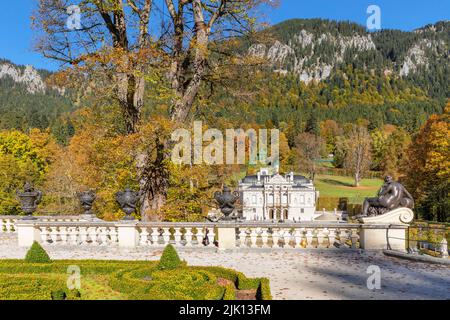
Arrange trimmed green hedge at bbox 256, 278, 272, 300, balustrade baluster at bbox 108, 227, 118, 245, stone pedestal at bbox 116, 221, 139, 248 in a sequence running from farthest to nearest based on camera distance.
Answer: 1. balustrade baluster at bbox 108, 227, 118, 245
2. stone pedestal at bbox 116, 221, 139, 248
3. trimmed green hedge at bbox 256, 278, 272, 300

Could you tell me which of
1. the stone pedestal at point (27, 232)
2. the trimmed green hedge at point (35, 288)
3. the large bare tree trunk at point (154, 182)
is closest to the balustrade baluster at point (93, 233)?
the stone pedestal at point (27, 232)

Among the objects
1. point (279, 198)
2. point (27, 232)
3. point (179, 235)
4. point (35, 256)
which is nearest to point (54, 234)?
point (27, 232)

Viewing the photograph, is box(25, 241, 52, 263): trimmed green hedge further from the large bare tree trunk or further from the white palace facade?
the white palace facade

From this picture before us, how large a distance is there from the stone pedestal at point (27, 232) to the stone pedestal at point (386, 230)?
11924mm

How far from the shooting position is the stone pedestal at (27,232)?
50.1ft

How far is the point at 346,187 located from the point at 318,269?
76.7 meters

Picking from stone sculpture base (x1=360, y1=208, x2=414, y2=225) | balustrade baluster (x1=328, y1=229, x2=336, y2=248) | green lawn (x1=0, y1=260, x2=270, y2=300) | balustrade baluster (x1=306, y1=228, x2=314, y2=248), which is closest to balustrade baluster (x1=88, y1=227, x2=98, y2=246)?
green lawn (x1=0, y1=260, x2=270, y2=300)

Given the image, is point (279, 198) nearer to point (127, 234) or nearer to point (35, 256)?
point (127, 234)

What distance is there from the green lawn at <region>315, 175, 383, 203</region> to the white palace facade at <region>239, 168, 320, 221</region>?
7.78 meters

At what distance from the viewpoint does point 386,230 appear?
13.5 metres

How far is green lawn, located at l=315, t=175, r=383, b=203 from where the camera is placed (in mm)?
74656

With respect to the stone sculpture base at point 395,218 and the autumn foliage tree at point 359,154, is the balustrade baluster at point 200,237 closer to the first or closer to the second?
the stone sculpture base at point 395,218

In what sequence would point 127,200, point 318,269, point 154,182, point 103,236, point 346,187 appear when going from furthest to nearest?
point 346,187 → point 154,182 → point 103,236 → point 127,200 → point 318,269
